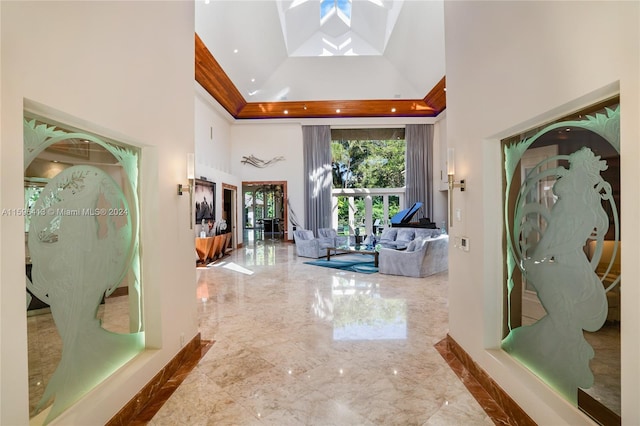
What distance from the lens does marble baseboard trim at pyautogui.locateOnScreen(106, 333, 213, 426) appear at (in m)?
2.30

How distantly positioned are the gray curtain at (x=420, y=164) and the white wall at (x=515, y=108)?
30.8 feet

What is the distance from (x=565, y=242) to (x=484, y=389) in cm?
152

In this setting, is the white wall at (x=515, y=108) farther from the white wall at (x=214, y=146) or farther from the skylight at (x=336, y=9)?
the white wall at (x=214, y=146)

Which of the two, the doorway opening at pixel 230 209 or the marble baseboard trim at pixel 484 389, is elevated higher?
the doorway opening at pixel 230 209

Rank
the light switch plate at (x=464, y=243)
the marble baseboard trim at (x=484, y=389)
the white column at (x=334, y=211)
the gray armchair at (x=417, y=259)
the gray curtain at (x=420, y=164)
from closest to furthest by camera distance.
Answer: the marble baseboard trim at (x=484, y=389), the light switch plate at (x=464, y=243), the gray armchair at (x=417, y=259), the gray curtain at (x=420, y=164), the white column at (x=334, y=211)

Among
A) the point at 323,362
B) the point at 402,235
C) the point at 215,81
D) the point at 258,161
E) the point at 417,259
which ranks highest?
the point at 215,81

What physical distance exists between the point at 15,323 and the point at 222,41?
8084 mm

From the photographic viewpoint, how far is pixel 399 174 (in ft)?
43.8

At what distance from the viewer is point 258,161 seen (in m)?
12.6

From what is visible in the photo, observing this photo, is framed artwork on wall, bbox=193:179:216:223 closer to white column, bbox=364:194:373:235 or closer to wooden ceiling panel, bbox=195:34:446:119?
wooden ceiling panel, bbox=195:34:446:119

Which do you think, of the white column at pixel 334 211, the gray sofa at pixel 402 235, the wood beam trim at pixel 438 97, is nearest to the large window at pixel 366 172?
the white column at pixel 334 211

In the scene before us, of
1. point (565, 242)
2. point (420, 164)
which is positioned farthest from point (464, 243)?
point (420, 164)

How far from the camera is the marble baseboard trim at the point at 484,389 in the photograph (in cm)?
230

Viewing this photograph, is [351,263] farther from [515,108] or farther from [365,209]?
[515,108]
